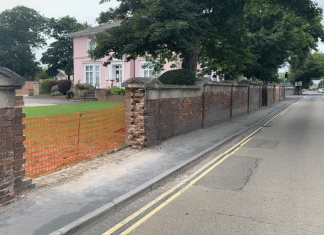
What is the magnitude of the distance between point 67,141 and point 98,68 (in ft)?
95.3

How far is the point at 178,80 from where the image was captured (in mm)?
12789

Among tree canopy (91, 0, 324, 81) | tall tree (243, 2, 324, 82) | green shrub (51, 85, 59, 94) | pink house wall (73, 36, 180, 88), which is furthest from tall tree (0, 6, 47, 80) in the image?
tree canopy (91, 0, 324, 81)

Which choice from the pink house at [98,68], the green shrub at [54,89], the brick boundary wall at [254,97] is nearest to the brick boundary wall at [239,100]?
the brick boundary wall at [254,97]

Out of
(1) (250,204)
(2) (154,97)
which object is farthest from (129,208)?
(2) (154,97)

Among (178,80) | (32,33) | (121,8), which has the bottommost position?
(178,80)

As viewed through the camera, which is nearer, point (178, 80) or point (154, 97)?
point (154, 97)

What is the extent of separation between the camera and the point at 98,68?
1430 inches

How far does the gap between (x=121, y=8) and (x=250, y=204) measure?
38.4 feet

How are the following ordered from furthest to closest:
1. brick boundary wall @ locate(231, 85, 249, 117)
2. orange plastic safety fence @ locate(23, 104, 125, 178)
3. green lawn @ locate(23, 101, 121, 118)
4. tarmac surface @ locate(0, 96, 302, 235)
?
brick boundary wall @ locate(231, 85, 249, 117), green lawn @ locate(23, 101, 121, 118), orange plastic safety fence @ locate(23, 104, 125, 178), tarmac surface @ locate(0, 96, 302, 235)

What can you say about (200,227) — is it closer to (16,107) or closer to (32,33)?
(16,107)

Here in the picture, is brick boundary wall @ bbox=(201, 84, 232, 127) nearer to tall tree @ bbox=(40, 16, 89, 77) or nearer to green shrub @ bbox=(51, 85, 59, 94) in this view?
green shrub @ bbox=(51, 85, 59, 94)

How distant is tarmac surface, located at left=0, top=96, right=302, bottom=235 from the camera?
4.17 metres

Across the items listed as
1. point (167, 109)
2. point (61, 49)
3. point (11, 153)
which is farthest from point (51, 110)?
point (61, 49)

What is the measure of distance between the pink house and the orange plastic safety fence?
23189 mm
